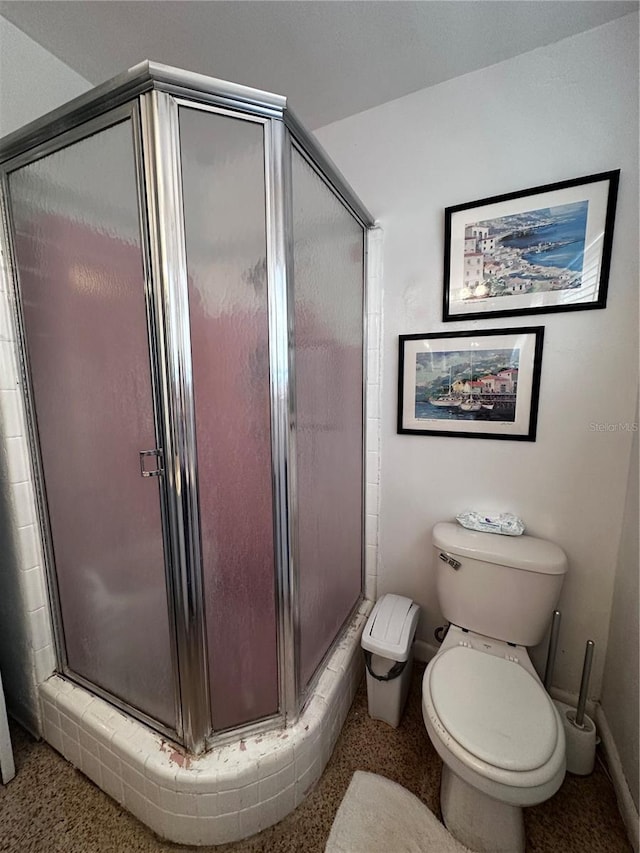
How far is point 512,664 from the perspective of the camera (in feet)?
3.78

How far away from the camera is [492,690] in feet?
3.47

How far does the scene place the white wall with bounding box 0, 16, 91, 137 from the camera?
1.07 m

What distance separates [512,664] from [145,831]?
126 centimetres

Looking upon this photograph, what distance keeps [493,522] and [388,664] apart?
0.70 meters

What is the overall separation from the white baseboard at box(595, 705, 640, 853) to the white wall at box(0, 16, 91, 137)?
286 cm

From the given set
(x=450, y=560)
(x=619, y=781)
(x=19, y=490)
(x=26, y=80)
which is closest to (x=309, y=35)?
(x=26, y=80)

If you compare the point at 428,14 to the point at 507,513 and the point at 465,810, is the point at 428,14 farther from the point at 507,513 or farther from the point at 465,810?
the point at 465,810

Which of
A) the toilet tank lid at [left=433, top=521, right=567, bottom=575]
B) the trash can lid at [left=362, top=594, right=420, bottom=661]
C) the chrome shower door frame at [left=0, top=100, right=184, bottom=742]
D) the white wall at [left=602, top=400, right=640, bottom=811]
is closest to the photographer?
the chrome shower door frame at [left=0, top=100, right=184, bottom=742]

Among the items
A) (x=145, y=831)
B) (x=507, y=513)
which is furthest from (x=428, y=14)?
(x=145, y=831)

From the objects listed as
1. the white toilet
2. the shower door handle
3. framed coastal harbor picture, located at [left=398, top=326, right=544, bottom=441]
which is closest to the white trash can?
the white toilet
